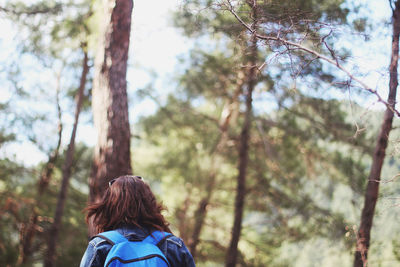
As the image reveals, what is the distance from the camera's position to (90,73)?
32.6 ft

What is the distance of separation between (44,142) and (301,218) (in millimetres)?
7309

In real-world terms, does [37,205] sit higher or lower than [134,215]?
lower

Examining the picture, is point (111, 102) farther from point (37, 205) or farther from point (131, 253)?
point (37, 205)

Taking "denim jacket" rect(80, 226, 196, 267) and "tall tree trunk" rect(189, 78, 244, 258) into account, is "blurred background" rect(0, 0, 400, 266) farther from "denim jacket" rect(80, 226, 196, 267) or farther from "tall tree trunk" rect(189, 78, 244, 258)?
"denim jacket" rect(80, 226, 196, 267)

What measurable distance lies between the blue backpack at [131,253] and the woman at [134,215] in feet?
0.15

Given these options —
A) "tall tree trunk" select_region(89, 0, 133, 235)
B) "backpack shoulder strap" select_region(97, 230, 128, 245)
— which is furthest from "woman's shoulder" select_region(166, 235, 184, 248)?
"tall tree trunk" select_region(89, 0, 133, 235)

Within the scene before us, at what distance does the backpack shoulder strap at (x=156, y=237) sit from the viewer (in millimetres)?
2164

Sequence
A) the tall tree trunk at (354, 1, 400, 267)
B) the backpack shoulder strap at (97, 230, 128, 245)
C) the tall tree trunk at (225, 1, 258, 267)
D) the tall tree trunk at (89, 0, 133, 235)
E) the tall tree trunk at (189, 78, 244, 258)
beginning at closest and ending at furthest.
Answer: the backpack shoulder strap at (97, 230, 128, 245)
the tall tree trunk at (89, 0, 133, 235)
the tall tree trunk at (354, 1, 400, 267)
the tall tree trunk at (225, 1, 258, 267)
the tall tree trunk at (189, 78, 244, 258)

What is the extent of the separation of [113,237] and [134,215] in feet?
0.55

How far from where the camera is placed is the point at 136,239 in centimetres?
212

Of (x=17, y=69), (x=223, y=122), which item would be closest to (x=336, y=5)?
(x=223, y=122)

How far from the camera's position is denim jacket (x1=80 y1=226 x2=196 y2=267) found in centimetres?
205

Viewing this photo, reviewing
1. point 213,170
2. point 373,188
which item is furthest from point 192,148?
point 373,188

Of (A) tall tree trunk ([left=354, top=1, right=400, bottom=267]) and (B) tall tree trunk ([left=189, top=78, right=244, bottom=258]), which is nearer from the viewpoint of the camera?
(A) tall tree trunk ([left=354, top=1, right=400, bottom=267])
